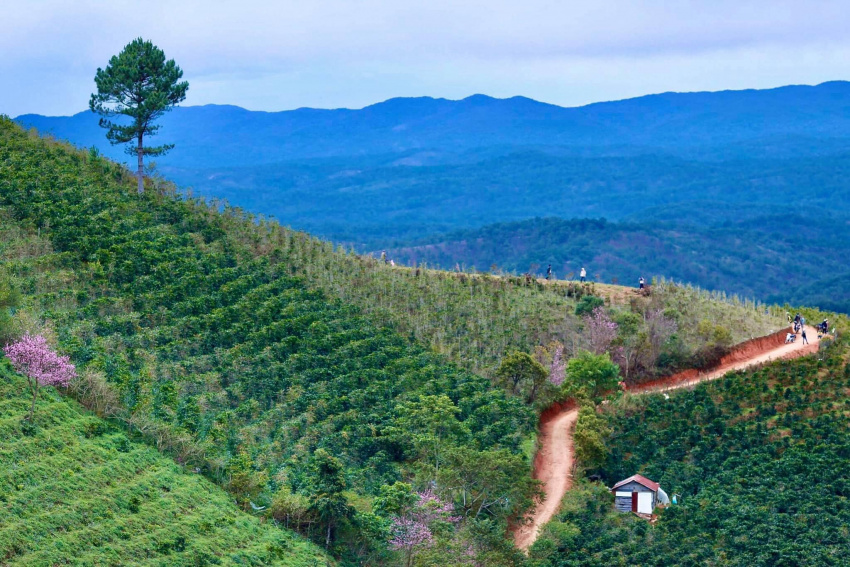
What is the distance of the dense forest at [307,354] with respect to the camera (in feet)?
103

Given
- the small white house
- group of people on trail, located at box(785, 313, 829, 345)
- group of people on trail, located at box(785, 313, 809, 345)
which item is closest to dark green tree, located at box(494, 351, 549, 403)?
the small white house

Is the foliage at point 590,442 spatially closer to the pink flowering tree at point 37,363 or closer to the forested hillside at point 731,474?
the forested hillside at point 731,474

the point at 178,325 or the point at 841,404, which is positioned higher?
the point at 178,325

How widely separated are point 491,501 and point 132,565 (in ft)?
45.3

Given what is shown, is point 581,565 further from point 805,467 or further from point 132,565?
point 132,565

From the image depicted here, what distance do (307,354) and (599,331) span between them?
16.7 meters

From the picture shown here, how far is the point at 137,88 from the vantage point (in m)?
49.5

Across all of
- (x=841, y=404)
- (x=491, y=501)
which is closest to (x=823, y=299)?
(x=841, y=404)

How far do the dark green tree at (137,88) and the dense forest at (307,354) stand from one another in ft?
8.91

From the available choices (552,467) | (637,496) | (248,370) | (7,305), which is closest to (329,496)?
(248,370)

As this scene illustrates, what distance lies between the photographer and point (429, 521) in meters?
31.9

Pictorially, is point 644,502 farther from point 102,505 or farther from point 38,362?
point 38,362

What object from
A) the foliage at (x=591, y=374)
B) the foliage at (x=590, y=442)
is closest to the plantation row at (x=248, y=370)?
the foliage at (x=590, y=442)

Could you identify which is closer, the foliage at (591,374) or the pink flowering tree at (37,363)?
the pink flowering tree at (37,363)
